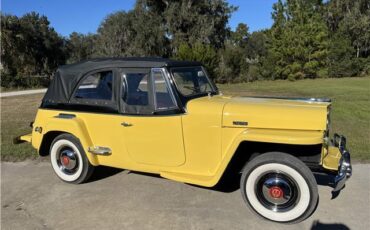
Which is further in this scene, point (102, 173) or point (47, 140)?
point (102, 173)

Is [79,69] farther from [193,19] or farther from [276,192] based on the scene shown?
[193,19]

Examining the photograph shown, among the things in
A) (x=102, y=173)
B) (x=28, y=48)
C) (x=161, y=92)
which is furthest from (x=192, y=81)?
(x=28, y=48)

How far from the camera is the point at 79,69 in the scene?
5.17m

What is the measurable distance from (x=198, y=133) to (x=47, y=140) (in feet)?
8.37

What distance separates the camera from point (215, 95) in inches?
204

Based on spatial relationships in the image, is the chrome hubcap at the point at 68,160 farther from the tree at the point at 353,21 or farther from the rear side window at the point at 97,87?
the tree at the point at 353,21

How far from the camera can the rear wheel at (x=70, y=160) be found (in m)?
5.15

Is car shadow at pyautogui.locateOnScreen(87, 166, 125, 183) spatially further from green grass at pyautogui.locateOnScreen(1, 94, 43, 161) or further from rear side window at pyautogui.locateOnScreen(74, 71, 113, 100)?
green grass at pyautogui.locateOnScreen(1, 94, 43, 161)

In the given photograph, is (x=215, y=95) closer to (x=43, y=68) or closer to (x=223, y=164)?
(x=223, y=164)

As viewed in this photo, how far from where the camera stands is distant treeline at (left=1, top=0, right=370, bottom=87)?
2936 centimetres

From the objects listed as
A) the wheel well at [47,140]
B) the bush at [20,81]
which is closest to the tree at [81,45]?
the bush at [20,81]

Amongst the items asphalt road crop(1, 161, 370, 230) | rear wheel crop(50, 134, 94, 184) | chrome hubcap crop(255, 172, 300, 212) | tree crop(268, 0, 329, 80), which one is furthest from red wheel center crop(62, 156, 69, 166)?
tree crop(268, 0, 329, 80)

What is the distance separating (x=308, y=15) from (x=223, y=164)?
103 feet

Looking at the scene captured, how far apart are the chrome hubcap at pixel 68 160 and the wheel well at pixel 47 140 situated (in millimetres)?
283
